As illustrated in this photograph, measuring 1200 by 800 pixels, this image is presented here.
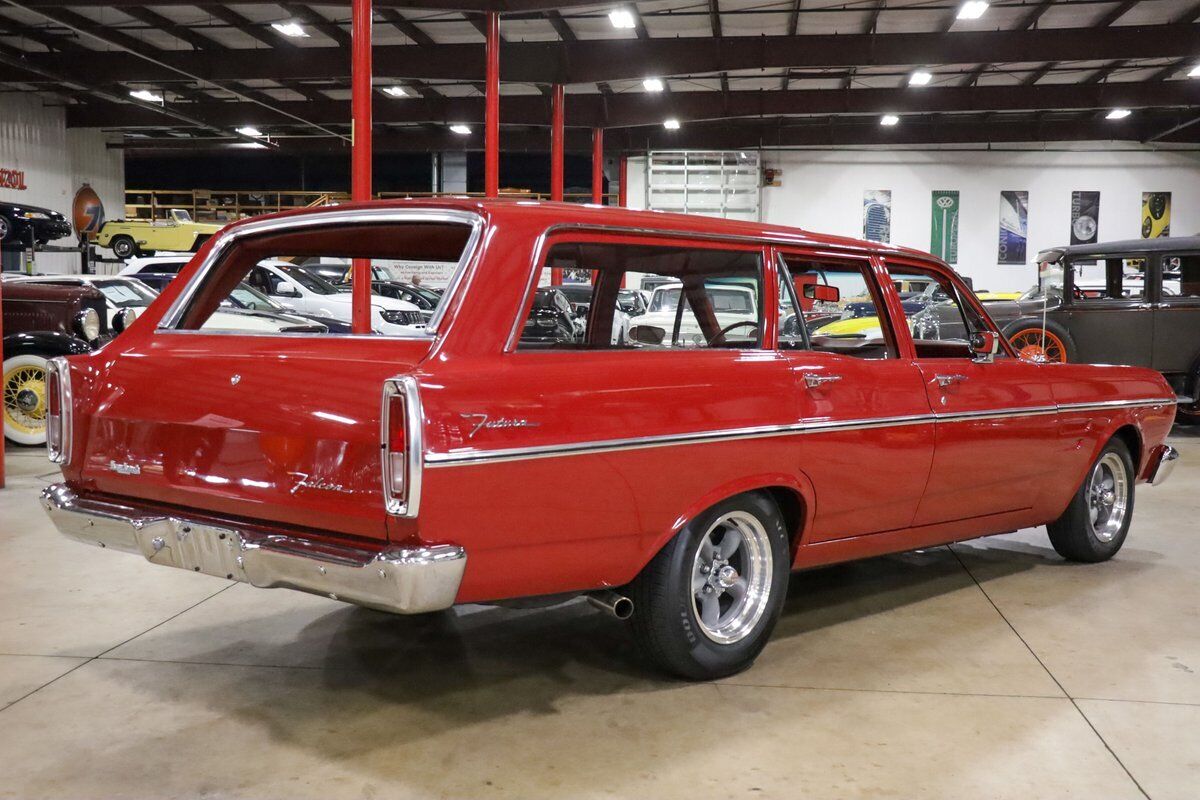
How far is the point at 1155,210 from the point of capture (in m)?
25.5

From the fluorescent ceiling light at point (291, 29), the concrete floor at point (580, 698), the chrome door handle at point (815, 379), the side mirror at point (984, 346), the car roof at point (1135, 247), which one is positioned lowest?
the concrete floor at point (580, 698)

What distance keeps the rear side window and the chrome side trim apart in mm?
348

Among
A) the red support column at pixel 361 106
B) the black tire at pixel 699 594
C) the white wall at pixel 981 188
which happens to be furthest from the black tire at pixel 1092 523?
the white wall at pixel 981 188

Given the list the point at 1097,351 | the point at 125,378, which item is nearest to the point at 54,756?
the point at 125,378

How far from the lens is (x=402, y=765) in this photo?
9.20ft

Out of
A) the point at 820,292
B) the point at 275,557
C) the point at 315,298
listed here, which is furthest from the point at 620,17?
the point at 275,557

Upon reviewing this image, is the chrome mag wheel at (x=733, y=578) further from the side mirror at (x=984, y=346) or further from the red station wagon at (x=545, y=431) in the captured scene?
the side mirror at (x=984, y=346)

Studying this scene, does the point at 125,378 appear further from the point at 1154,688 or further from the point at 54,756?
the point at 1154,688

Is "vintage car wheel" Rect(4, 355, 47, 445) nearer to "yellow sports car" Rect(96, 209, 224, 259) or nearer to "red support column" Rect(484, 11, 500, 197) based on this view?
"red support column" Rect(484, 11, 500, 197)

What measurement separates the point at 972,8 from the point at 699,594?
584 inches

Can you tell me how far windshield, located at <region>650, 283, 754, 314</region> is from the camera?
367 cm

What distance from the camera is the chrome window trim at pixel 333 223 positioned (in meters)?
2.90

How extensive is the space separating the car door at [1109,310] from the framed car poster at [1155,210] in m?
17.5

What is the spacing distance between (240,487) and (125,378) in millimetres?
615
